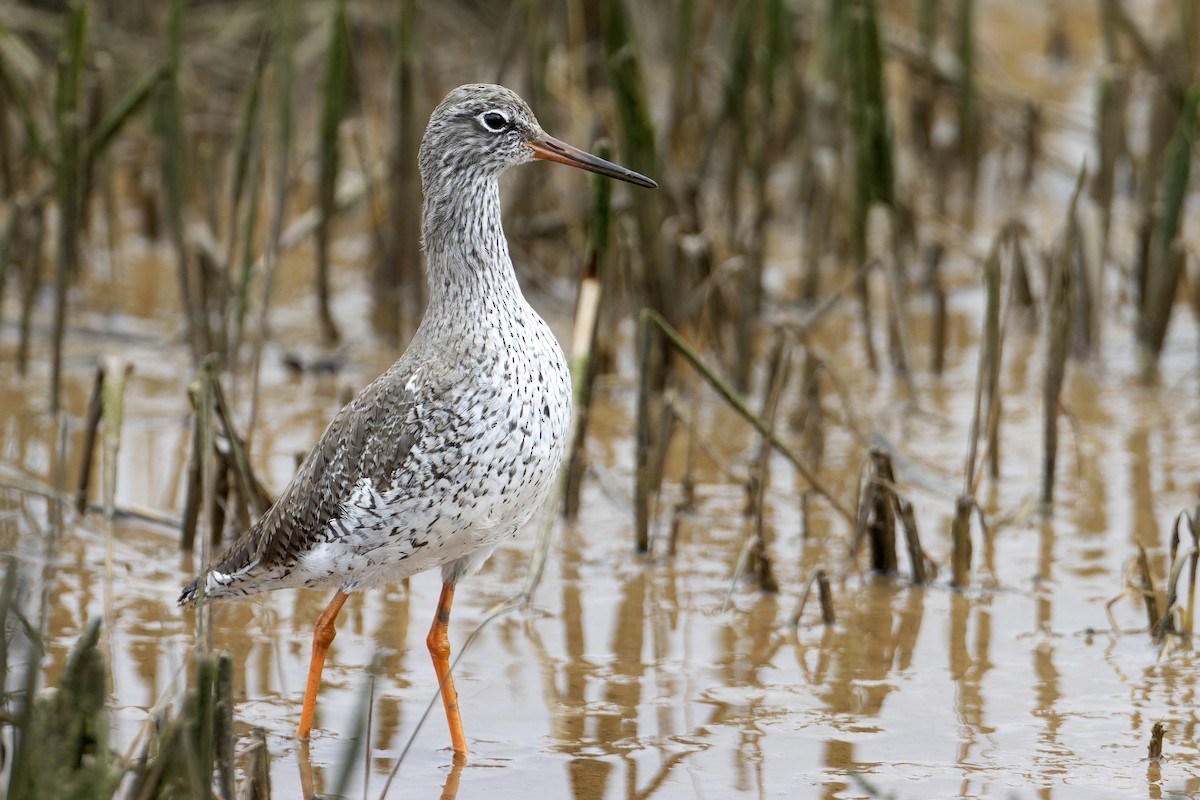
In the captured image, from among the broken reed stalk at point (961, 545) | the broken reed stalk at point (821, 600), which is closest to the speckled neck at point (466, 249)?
the broken reed stalk at point (821, 600)

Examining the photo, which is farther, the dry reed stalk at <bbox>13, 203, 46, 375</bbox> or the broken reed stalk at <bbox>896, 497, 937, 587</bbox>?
the dry reed stalk at <bbox>13, 203, 46, 375</bbox>

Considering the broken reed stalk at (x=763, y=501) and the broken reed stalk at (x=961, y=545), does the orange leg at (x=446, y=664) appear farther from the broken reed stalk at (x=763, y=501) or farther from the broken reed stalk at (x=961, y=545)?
the broken reed stalk at (x=961, y=545)

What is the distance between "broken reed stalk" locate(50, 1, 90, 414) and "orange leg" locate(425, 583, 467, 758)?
3.24 metres

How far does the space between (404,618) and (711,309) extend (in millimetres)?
2778

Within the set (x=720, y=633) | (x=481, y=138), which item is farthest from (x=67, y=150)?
(x=720, y=633)

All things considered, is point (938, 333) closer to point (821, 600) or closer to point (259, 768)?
point (821, 600)

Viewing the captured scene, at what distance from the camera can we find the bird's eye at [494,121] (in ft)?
17.1

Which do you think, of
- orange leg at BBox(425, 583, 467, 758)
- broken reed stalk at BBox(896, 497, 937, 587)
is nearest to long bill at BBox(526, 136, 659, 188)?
orange leg at BBox(425, 583, 467, 758)

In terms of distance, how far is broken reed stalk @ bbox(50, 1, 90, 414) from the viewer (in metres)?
7.29

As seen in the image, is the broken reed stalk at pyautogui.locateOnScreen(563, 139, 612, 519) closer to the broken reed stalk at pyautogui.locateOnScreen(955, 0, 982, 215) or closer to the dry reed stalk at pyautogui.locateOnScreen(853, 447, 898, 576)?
the dry reed stalk at pyautogui.locateOnScreen(853, 447, 898, 576)

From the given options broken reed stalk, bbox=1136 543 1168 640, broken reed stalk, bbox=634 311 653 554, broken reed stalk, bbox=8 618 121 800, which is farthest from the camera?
broken reed stalk, bbox=634 311 653 554

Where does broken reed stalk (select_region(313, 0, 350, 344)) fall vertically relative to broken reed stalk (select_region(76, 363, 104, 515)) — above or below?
above

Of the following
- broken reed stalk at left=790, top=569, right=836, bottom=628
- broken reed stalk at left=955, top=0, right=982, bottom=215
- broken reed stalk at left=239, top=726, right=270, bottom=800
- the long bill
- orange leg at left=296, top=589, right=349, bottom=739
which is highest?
broken reed stalk at left=955, top=0, right=982, bottom=215

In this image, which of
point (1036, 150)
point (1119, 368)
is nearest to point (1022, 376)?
point (1119, 368)
